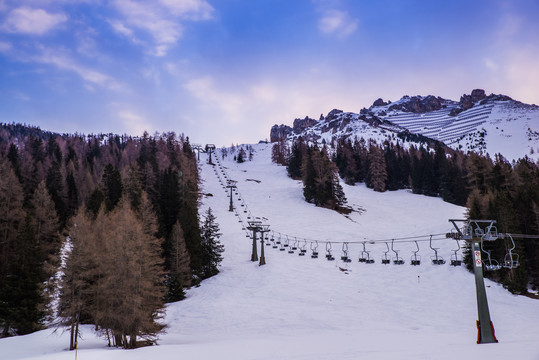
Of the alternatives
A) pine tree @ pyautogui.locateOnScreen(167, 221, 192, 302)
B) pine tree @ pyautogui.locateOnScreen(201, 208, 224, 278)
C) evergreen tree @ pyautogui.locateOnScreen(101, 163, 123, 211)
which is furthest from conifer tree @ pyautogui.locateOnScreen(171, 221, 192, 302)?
evergreen tree @ pyautogui.locateOnScreen(101, 163, 123, 211)

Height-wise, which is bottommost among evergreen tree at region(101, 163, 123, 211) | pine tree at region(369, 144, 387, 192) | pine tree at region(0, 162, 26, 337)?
pine tree at region(0, 162, 26, 337)

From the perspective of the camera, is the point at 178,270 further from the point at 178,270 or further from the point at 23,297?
the point at 23,297

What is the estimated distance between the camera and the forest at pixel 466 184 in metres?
37.5

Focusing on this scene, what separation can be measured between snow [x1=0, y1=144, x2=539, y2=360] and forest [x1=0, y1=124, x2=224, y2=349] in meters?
2.13

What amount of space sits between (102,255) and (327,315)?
1871cm

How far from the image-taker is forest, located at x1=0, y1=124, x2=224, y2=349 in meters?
22.2

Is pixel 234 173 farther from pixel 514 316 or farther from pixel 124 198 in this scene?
pixel 514 316

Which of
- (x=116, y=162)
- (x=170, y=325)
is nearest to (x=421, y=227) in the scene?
(x=170, y=325)

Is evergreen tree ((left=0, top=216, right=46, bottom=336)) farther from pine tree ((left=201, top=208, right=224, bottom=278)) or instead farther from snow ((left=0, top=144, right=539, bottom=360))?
pine tree ((left=201, top=208, right=224, bottom=278))

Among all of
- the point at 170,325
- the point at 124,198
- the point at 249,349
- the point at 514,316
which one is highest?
the point at 124,198

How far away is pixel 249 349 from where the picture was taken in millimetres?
15930

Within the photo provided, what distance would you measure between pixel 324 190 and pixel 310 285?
1654 inches

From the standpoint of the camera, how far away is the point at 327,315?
88.8 feet

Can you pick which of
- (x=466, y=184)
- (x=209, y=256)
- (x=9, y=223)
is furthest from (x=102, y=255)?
(x=466, y=184)
